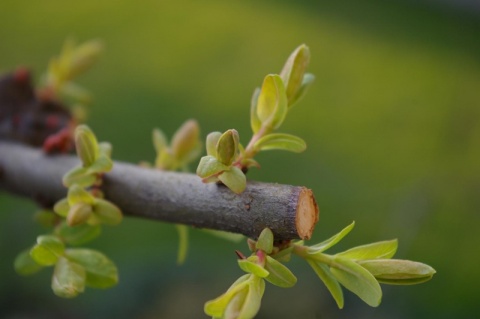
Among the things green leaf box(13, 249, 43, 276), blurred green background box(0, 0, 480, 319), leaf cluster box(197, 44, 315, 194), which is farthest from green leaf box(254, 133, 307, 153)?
blurred green background box(0, 0, 480, 319)

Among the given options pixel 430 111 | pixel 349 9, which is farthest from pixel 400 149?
pixel 349 9

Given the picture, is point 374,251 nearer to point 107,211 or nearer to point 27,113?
point 107,211

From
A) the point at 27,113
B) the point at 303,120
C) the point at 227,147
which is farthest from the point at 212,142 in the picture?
the point at 303,120

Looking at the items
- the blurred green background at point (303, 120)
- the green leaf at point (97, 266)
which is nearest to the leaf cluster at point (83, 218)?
the green leaf at point (97, 266)

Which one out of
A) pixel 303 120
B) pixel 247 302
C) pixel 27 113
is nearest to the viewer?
pixel 247 302

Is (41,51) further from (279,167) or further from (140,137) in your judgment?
(279,167)
